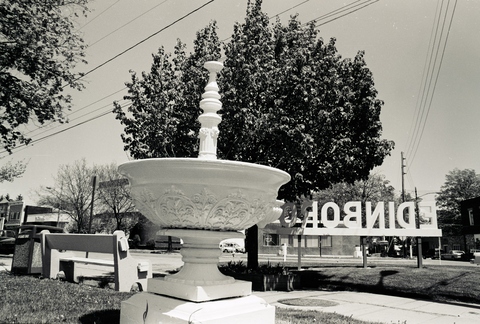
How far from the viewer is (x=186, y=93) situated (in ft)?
33.5

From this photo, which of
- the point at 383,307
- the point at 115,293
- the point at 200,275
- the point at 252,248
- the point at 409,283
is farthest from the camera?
the point at 252,248

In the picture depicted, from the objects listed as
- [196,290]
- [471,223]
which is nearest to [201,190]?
[196,290]

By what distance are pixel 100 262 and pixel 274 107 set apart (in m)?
5.46

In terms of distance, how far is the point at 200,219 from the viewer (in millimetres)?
2750

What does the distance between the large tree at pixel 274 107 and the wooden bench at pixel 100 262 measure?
319cm

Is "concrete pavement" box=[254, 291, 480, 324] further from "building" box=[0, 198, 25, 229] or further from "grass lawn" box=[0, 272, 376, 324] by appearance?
"building" box=[0, 198, 25, 229]

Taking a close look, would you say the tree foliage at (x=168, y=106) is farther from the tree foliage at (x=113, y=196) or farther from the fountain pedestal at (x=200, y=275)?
the tree foliage at (x=113, y=196)

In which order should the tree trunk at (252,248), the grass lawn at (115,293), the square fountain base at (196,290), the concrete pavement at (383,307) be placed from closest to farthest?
the square fountain base at (196,290) → the grass lawn at (115,293) → the concrete pavement at (383,307) → the tree trunk at (252,248)

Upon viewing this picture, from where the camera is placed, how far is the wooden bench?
250 inches

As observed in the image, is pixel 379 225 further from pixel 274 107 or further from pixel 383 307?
pixel 274 107

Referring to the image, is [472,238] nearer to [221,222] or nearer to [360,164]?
[360,164]

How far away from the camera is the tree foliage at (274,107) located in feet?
29.4

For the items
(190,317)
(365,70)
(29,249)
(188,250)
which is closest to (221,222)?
(188,250)

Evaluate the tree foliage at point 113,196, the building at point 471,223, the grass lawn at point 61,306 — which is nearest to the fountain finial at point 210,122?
the grass lawn at point 61,306
